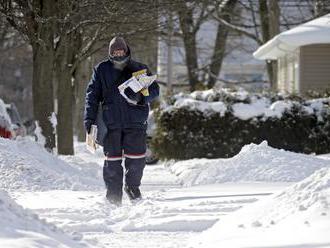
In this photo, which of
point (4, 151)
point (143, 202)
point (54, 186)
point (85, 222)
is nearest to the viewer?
point (85, 222)

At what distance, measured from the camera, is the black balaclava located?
948 centimetres

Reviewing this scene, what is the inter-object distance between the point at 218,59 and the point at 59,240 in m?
32.1

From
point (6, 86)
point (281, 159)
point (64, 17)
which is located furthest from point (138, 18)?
point (6, 86)

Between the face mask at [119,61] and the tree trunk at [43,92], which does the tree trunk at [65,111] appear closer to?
the tree trunk at [43,92]

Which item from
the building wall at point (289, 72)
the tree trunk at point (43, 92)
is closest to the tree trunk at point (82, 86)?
the building wall at point (289, 72)

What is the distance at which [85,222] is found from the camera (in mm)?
8102

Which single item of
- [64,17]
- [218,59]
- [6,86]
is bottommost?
[6,86]

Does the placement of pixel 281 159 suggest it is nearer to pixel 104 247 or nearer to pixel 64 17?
pixel 64 17

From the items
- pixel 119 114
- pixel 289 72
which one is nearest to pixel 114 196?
pixel 119 114

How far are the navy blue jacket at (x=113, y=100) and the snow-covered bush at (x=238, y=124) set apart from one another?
863cm

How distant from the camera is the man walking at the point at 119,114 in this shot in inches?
375

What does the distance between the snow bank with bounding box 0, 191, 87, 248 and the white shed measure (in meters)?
16.6

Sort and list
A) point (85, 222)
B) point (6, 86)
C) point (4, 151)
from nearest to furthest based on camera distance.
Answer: point (85, 222) < point (4, 151) < point (6, 86)

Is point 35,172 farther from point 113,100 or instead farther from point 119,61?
point 119,61
